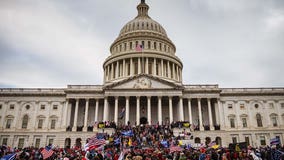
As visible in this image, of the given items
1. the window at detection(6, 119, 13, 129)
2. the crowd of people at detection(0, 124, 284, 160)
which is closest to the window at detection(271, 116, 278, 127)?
the crowd of people at detection(0, 124, 284, 160)

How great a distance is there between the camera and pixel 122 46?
74375 mm

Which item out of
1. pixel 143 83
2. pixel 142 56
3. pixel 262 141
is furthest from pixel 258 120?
pixel 142 56

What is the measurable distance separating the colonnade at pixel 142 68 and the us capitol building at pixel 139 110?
814 centimetres

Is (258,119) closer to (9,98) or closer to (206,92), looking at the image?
(206,92)

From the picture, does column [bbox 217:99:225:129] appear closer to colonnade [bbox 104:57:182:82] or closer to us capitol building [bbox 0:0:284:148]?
us capitol building [bbox 0:0:284:148]

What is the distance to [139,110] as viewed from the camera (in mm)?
52812

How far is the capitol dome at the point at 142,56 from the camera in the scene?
66.9 meters

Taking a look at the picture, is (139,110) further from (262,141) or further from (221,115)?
(262,141)

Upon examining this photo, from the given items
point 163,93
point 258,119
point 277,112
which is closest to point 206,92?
point 163,93

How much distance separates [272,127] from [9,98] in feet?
203

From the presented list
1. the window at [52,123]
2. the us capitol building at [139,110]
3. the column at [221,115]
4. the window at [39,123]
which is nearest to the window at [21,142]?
the us capitol building at [139,110]

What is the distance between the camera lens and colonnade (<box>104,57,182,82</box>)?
66.5m

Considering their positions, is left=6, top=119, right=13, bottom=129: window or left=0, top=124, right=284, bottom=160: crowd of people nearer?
left=0, top=124, right=284, bottom=160: crowd of people

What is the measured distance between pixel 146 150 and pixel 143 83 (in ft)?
100
